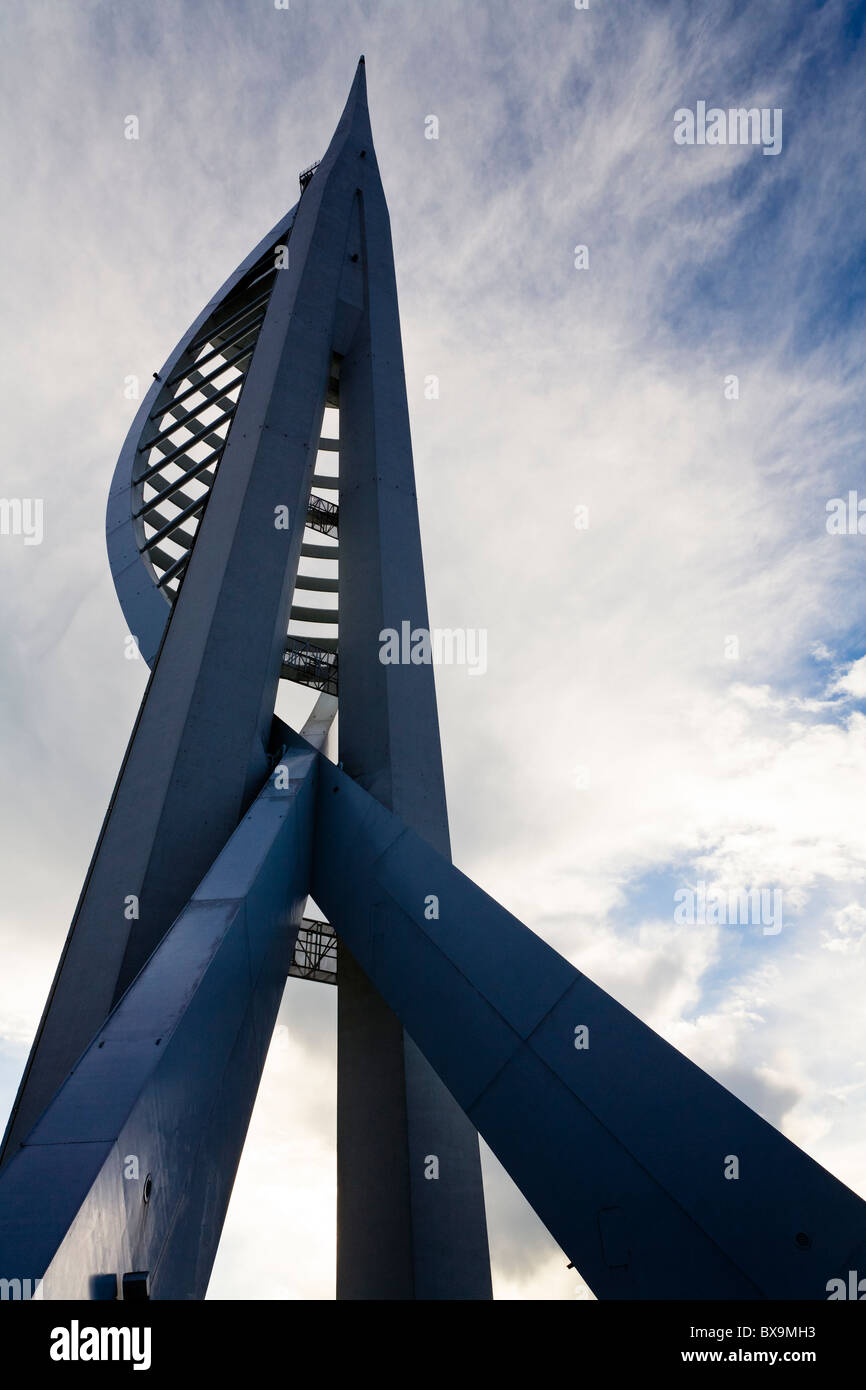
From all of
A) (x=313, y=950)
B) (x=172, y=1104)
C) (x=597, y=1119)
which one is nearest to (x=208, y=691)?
(x=172, y=1104)

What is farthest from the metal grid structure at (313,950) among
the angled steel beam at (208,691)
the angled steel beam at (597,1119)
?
the angled steel beam at (597,1119)

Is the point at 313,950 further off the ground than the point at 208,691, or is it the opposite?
the point at 208,691

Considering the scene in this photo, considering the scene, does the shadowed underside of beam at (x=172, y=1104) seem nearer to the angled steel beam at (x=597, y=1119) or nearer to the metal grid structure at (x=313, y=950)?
the angled steel beam at (x=597, y=1119)

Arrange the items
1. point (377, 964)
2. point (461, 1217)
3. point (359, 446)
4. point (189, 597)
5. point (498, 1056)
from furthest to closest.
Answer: point (359, 446), point (189, 597), point (461, 1217), point (377, 964), point (498, 1056)

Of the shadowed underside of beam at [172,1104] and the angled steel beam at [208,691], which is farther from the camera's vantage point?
the angled steel beam at [208,691]

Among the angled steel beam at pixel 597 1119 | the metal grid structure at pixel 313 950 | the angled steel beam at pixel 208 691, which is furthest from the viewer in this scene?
the metal grid structure at pixel 313 950

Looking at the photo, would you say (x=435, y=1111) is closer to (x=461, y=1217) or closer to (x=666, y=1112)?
(x=461, y=1217)

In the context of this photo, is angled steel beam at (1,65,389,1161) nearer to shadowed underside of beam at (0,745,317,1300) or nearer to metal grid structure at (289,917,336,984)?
shadowed underside of beam at (0,745,317,1300)

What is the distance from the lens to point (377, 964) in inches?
271

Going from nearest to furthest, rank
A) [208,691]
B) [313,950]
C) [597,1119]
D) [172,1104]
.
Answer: [172,1104] → [597,1119] → [208,691] → [313,950]

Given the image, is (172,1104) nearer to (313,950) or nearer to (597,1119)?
(597,1119)
